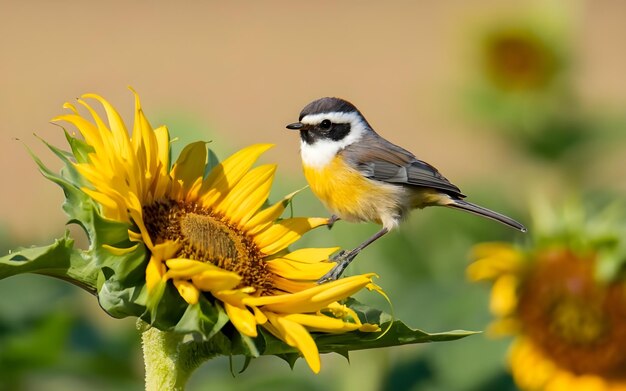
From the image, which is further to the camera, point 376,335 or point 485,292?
point 485,292

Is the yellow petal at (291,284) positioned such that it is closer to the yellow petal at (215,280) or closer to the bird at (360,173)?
the yellow petal at (215,280)

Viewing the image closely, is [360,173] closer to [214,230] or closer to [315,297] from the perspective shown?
[214,230]

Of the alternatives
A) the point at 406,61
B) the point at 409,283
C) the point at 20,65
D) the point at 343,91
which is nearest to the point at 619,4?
the point at 406,61

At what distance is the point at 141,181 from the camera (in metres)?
2.54

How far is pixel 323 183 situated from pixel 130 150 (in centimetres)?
134

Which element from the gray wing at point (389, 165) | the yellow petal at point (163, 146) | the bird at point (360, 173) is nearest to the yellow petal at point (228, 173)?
the yellow petal at point (163, 146)

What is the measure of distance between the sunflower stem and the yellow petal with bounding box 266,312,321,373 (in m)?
0.16

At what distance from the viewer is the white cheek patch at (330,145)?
12.3 feet

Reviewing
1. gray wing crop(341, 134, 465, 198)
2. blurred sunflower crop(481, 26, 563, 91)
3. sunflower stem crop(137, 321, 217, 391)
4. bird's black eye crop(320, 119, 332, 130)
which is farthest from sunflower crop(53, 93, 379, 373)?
blurred sunflower crop(481, 26, 563, 91)

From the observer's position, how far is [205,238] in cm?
258

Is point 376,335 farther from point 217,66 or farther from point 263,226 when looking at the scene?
point 217,66

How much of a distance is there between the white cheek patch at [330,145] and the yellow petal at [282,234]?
948 millimetres

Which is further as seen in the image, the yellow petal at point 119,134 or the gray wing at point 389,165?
the gray wing at point 389,165

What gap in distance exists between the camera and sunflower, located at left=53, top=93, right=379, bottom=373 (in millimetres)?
2316
